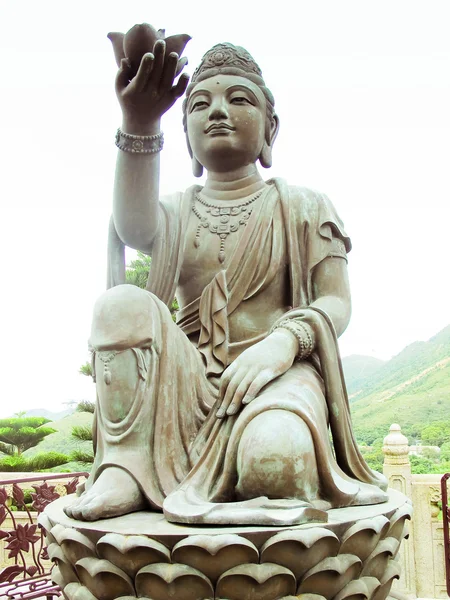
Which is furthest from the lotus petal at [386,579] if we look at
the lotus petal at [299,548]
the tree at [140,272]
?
the tree at [140,272]

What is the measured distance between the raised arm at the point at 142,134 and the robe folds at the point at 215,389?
0.46 feet

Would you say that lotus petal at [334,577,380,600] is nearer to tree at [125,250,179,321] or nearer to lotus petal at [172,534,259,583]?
lotus petal at [172,534,259,583]

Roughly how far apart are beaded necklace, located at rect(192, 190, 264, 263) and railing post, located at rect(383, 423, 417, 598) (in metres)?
4.75

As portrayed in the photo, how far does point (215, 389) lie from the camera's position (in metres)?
2.77

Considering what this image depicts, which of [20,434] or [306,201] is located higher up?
[306,201]

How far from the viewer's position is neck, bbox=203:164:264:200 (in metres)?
3.26

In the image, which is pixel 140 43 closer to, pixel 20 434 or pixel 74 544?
pixel 74 544

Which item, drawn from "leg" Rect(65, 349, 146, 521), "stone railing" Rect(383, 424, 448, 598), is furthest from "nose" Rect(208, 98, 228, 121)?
"stone railing" Rect(383, 424, 448, 598)

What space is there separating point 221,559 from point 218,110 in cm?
201

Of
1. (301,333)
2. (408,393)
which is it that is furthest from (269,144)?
(408,393)

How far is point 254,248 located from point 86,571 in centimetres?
155

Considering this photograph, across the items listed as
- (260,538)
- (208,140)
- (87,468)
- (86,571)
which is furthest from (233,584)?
(87,468)

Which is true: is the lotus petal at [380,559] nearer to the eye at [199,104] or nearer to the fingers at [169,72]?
the fingers at [169,72]

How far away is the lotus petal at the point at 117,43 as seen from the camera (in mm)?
2709
